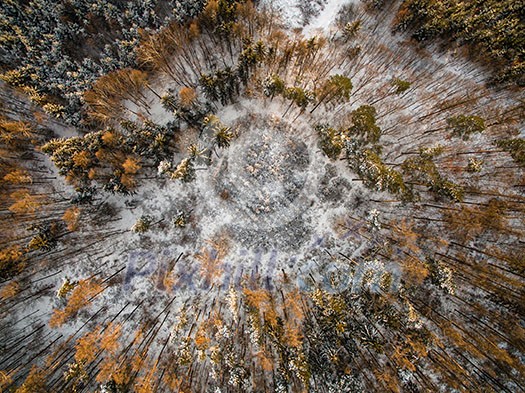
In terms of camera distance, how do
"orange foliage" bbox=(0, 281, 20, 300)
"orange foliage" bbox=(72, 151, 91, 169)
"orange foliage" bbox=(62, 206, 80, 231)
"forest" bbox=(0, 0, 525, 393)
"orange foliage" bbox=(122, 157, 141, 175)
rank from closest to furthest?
"forest" bbox=(0, 0, 525, 393) < "orange foliage" bbox=(72, 151, 91, 169) < "orange foliage" bbox=(122, 157, 141, 175) < "orange foliage" bbox=(0, 281, 20, 300) < "orange foliage" bbox=(62, 206, 80, 231)

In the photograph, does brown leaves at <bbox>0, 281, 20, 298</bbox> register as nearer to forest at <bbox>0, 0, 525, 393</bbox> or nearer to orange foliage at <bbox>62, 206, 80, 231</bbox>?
forest at <bbox>0, 0, 525, 393</bbox>

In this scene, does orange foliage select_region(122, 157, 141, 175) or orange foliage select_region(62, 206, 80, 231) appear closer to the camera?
orange foliage select_region(122, 157, 141, 175)

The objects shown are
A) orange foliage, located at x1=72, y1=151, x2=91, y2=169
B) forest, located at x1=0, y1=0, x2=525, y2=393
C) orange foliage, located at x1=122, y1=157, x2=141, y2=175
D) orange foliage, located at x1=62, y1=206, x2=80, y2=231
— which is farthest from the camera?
orange foliage, located at x1=62, y1=206, x2=80, y2=231

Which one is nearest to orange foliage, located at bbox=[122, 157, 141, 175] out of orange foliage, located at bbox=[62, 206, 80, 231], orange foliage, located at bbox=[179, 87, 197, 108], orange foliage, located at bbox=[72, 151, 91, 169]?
orange foliage, located at bbox=[72, 151, 91, 169]

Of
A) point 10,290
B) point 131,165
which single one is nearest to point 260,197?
point 131,165

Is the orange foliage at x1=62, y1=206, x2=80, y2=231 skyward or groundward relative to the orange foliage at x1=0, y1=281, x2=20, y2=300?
skyward

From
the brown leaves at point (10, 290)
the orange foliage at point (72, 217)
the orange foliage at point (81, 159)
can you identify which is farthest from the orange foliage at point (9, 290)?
the orange foliage at point (81, 159)

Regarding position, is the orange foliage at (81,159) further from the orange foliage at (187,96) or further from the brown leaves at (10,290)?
the brown leaves at (10,290)

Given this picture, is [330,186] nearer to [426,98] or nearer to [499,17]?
[426,98]
